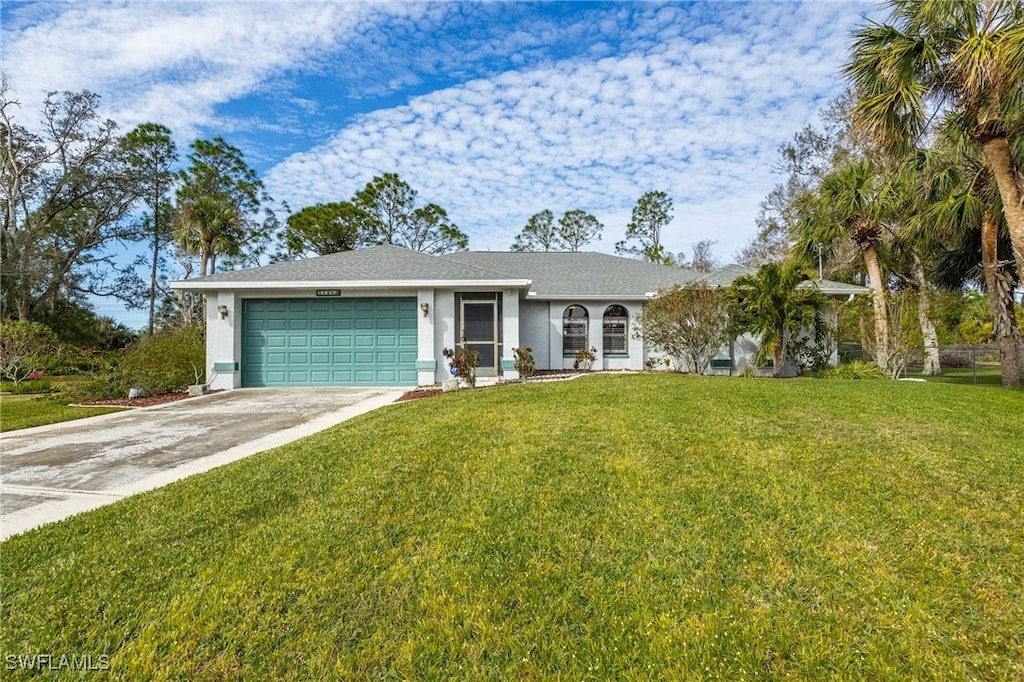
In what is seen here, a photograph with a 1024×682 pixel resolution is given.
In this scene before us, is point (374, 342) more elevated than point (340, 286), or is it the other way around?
point (340, 286)

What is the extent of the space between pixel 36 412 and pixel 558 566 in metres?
11.2

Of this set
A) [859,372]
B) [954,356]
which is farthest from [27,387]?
[954,356]

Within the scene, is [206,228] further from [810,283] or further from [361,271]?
[810,283]

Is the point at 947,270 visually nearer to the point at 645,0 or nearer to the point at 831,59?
the point at 831,59

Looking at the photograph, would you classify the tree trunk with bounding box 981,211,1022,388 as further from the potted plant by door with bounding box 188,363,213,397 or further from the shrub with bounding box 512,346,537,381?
the potted plant by door with bounding box 188,363,213,397

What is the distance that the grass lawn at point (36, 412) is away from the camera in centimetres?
763

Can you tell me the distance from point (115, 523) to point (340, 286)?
30.5 feet

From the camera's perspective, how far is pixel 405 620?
2.44 meters

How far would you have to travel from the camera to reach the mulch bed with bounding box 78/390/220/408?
9.77 meters

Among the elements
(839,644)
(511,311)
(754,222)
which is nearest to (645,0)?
(511,311)

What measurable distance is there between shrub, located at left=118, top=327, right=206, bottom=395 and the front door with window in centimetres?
748

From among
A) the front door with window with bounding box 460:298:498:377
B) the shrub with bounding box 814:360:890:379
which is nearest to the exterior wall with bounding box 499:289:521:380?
the front door with window with bounding box 460:298:498:377

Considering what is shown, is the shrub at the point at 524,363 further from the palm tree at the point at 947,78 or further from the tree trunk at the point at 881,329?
the tree trunk at the point at 881,329

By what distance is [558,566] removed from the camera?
2.89 meters
